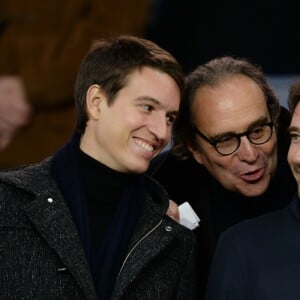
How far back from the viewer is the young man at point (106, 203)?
7.30ft

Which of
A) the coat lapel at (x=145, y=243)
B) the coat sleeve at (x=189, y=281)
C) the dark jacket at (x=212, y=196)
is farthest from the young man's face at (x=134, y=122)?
the dark jacket at (x=212, y=196)

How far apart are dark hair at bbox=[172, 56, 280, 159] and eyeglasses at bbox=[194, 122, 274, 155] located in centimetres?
9

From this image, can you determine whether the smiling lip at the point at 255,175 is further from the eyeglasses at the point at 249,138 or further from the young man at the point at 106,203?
the young man at the point at 106,203

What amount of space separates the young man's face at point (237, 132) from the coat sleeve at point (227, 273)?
0.46 m

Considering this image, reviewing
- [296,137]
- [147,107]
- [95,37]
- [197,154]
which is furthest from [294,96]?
[95,37]

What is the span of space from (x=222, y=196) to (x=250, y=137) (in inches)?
7.5

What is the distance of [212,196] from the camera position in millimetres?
2777

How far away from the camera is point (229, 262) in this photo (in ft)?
7.35

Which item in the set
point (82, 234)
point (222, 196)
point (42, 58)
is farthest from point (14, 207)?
point (42, 58)

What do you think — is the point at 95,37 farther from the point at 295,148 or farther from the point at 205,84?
the point at 295,148

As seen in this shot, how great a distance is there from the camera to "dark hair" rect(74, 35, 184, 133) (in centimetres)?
243

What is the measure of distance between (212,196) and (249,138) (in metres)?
0.20

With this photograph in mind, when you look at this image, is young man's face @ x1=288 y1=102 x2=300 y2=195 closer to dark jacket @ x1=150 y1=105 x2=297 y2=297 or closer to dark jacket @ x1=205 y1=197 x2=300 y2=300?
dark jacket @ x1=205 y1=197 x2=300 y2=300

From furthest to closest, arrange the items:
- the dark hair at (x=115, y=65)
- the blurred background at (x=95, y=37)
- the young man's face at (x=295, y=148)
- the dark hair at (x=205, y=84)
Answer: the blurred background at (x=95, y=37), the dark hair at (x=205, y=84), the dark hair at (x=115, y=65), the young man's face at (x=295, y=148)
